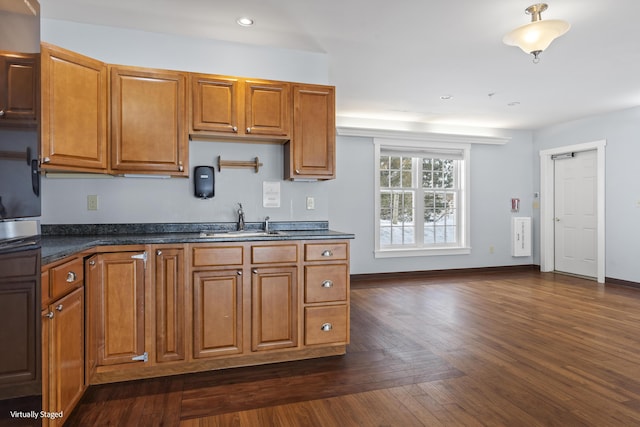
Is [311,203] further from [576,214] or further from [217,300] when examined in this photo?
[576,214]

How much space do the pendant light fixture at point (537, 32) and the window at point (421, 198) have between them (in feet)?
10.4

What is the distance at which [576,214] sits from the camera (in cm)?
589

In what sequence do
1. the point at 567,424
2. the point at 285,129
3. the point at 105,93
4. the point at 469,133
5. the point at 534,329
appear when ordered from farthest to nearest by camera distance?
the point at 469,133 < the point at 534,329 < the point at 285,129 < the point at 105,93 < the point at 567,424

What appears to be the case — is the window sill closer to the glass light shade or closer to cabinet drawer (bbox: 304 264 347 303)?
cabinet drawer (bbox: 304 264 347 303)

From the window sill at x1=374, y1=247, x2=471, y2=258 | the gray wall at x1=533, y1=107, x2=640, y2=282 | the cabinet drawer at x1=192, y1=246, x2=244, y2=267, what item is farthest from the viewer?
the window sill at x1=374, y1=247, x2=471, y2=258

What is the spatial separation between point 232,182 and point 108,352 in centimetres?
150

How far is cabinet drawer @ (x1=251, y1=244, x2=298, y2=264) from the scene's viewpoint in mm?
2516

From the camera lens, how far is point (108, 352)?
88.9 inches

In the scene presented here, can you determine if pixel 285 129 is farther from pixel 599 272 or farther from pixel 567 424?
Result: pixel 599 272

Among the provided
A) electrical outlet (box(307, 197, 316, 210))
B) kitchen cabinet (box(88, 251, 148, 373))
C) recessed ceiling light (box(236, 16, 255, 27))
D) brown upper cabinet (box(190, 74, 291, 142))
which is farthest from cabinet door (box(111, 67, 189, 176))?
electrical outlet (box(307, 197, 316, 210))

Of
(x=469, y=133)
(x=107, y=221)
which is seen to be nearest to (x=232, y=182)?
(x=107, y=221)

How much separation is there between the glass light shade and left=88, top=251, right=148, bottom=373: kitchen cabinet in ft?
9.62

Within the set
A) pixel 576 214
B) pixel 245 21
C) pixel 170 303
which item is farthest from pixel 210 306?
pixel 576 214

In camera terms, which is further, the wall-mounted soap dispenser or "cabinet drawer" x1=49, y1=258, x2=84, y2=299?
the wall-mounted soap dispenser
